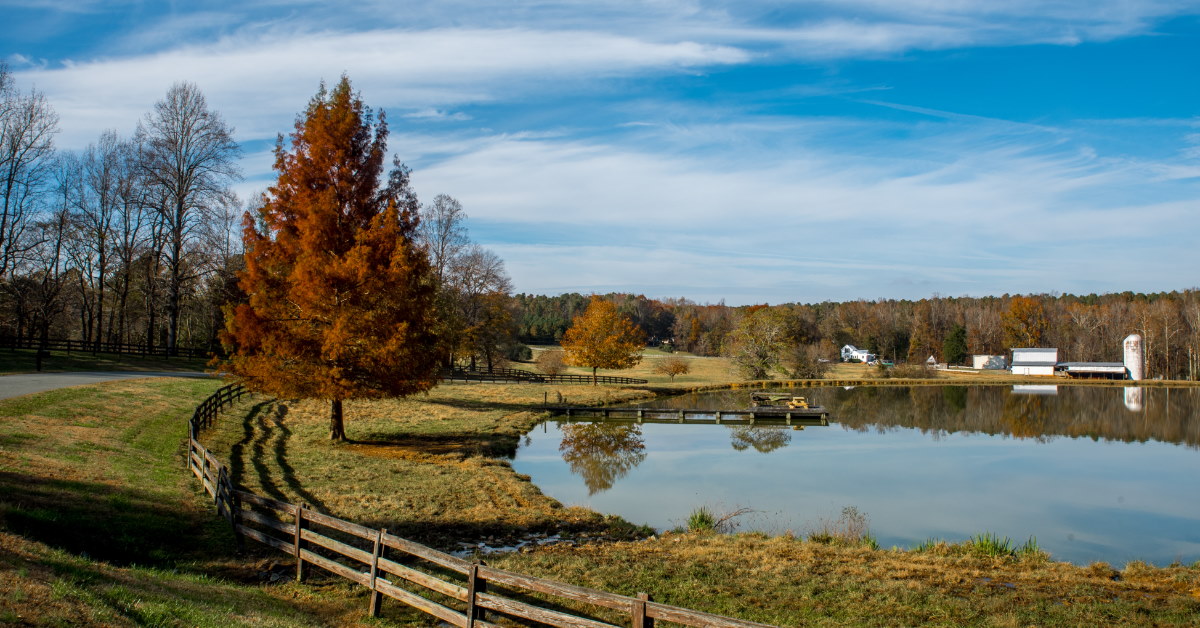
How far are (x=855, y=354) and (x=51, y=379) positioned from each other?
5266 inches

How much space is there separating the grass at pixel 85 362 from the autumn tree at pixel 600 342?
2747 centimetres

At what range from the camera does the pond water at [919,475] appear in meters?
18.9

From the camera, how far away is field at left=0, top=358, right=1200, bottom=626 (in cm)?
909

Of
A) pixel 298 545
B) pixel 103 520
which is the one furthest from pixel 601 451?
pixel 103 520

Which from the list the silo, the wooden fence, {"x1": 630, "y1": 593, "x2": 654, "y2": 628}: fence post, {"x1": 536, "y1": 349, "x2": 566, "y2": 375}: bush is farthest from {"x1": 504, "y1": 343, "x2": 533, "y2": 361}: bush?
the silo

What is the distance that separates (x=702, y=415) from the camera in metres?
47.3

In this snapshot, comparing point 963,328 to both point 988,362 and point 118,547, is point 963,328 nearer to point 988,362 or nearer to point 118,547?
point 988,362

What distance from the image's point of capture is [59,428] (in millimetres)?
19562

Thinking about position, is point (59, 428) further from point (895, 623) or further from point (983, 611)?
point (983, 611)

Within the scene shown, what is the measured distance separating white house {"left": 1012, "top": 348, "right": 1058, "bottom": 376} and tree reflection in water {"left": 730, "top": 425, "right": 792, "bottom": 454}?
7815 centimetres

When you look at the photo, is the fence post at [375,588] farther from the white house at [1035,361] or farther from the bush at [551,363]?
the white house at [1035,361]

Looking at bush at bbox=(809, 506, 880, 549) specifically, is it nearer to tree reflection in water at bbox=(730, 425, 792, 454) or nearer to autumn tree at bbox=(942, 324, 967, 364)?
tree reflection in water at bbox=(730, 425, 792, 454)

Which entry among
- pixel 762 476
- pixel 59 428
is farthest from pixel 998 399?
pixel 59 428

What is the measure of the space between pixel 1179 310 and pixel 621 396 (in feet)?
364
